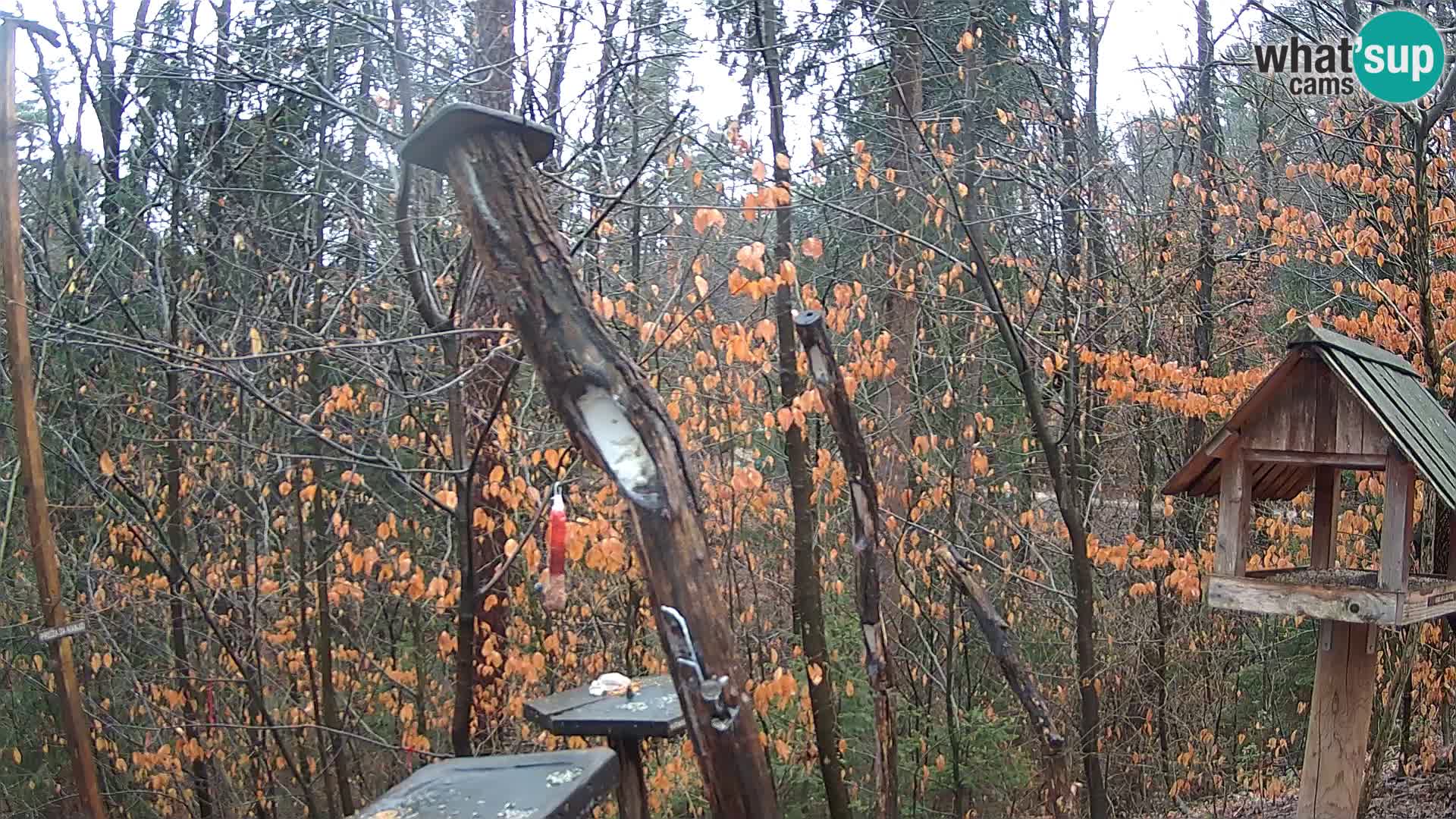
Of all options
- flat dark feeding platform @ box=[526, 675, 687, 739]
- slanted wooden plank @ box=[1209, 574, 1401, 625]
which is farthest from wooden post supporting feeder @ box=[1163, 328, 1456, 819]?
flat dark feeding platform @ box=[526, 675, 687, 739]

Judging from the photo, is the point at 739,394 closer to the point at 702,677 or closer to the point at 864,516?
Answer: the point at 864,516

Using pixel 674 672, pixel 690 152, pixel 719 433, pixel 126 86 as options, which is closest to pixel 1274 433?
pixel 674 672

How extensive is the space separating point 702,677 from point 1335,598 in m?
2.25

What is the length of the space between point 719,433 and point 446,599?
1.81 m

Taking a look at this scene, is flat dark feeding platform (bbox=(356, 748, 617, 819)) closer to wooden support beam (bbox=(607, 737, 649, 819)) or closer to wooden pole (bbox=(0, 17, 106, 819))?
wooden support beam (bbox=(607, 737, 649, 819))

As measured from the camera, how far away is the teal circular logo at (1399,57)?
5969 millimetres

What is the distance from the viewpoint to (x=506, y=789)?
8.51ft

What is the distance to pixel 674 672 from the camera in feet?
9.14

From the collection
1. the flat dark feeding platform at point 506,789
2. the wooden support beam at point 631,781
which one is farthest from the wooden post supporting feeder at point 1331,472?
the flat dark feeding platform at point 506,789

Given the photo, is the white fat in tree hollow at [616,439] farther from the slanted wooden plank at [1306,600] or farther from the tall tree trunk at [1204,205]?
the tall tree trunk at [1204,205]

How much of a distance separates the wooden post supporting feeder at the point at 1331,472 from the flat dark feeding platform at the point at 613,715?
1991 millimetres

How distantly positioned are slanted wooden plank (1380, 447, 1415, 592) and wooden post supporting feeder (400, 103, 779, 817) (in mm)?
2248

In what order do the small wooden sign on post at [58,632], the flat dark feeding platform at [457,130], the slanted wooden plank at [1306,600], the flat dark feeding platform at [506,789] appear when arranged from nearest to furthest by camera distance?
the flat dark feeding platform at [506,789] → the flat dark feeding platform at [457,130] → the slanted wooden plank at [1306,600] → the small wooden sign on post at [58,632]
